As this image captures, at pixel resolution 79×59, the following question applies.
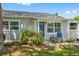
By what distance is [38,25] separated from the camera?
15.1 m

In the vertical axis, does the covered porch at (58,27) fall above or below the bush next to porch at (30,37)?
above

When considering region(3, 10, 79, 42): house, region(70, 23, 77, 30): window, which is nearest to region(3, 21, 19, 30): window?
region(3, 10, 79, 42): house

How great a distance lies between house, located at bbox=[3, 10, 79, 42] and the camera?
14.6 meters

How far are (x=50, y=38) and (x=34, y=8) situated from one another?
15.2 feet

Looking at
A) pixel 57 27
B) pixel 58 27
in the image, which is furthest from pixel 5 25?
pixel 58 27

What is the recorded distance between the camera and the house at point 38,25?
14602 mm

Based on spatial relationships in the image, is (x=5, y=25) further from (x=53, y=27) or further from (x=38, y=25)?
(x=53, y=27)

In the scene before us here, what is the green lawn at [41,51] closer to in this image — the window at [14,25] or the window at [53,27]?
the window at [14,25]

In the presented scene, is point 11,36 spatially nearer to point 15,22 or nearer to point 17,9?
point 15,22

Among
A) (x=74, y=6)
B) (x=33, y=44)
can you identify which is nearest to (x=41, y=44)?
(x=33, y=44)

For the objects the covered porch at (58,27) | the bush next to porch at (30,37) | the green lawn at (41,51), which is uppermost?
the covered porch at (58,27)

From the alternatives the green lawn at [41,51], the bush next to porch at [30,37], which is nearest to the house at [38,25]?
A: the bush next to porch at [30,37]

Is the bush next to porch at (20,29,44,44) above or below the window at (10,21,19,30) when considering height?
below

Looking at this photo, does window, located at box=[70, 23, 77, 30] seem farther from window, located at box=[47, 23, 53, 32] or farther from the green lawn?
the green lawn
